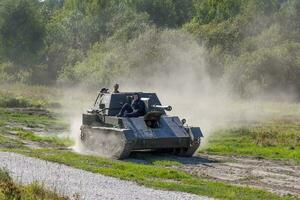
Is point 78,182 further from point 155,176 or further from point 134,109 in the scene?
point 134,109

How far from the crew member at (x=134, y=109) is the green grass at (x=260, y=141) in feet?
11.6

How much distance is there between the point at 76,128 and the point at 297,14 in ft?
135

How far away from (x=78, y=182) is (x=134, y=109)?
831 centimetres

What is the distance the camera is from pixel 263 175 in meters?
21.3

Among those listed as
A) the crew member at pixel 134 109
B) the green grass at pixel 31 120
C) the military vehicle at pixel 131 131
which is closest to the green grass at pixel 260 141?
the military vehicle at pixel 131 131

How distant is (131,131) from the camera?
24.8 metres

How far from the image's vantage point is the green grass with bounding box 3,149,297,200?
17.7m

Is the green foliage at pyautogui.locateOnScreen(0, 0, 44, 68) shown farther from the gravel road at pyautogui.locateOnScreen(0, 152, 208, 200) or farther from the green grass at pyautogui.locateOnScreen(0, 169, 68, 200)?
the green grass at pyautogui.locateOnScreen(0, 169, 68, 200)

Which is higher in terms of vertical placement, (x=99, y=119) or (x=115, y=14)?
(x=115, y=14)

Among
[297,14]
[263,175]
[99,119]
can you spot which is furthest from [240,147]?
[297,14]

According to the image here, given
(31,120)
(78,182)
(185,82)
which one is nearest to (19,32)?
(185,82)

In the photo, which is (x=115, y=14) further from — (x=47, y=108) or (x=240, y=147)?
(x=240, y=147)

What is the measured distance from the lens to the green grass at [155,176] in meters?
17.7

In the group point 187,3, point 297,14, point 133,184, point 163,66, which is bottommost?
point 133,184
